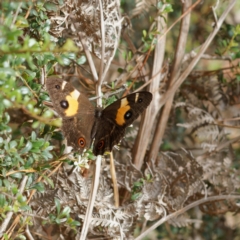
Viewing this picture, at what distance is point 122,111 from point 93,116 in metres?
0.10

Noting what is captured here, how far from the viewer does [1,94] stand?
0.75 m

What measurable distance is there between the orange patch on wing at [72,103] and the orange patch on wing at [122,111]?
11 centimetres

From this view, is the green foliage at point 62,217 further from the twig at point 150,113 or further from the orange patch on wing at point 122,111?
the twig at point 150,113

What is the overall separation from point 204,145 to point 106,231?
440 millimetres

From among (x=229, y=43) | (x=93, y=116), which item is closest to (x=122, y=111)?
(x=93, y=116)

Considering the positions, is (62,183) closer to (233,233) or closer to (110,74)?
(233,233)

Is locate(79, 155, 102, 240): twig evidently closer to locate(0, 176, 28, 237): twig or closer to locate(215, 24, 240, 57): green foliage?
locate(0, 176, 28, 237): twig

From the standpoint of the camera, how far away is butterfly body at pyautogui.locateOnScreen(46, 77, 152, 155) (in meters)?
1.05

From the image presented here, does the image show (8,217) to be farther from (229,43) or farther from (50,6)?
(229,43)

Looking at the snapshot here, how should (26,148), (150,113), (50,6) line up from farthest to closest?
(150,113) < (50,6) < (26,148)

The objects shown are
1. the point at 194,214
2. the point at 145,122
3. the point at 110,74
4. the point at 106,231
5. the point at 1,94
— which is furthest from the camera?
the point at 110,74

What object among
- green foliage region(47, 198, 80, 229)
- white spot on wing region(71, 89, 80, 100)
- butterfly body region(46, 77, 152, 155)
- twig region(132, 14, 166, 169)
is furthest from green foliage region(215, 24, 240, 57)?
green foliage region(47, 198, 80, 229)

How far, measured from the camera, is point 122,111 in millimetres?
1120

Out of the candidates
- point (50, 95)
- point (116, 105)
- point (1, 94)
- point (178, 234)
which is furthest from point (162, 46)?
point (178, 234)
